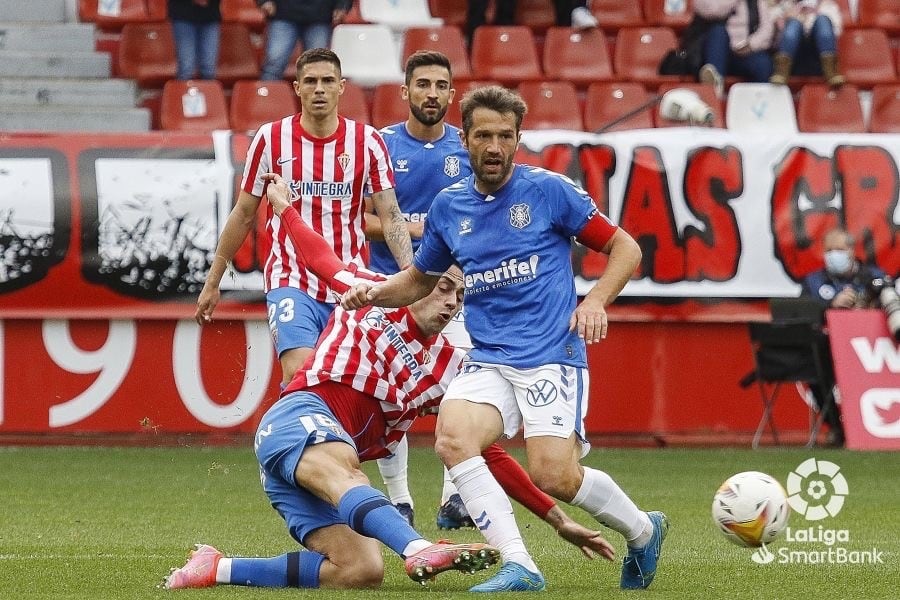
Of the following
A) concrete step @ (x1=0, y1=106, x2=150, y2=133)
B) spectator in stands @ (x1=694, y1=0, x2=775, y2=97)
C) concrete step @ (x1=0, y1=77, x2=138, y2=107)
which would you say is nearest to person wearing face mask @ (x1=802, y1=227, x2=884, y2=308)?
spectator in stands @ (x1=694, y1=0, x2=775, y2=97)

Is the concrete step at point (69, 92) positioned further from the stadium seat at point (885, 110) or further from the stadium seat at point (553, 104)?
the stadium seat at point (885, 110)

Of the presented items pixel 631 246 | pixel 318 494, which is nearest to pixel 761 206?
pixel 631 246

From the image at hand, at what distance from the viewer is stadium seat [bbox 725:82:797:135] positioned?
48.3ft

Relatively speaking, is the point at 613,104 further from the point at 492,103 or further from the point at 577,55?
the point at 492,103

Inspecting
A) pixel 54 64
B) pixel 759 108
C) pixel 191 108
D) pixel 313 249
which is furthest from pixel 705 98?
pixel 313 249

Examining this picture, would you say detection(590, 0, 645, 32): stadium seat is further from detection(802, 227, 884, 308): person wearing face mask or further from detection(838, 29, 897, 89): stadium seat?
detection(802, 227, 884, 308): person wearing face mask

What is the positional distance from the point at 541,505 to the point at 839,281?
6.32m

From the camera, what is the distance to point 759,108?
14867 millimetres

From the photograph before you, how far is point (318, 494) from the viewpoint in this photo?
5.67m

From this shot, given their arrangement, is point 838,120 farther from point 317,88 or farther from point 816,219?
point 317,88

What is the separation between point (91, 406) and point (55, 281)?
0.93 metres

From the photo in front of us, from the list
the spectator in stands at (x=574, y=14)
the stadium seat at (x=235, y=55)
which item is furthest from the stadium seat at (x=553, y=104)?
the stadium seat at (x=235, y=55)

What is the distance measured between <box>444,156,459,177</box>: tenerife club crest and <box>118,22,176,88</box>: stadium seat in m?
6.50

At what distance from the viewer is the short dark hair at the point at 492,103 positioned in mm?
5836
